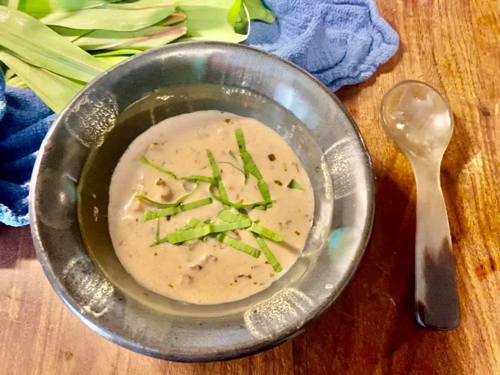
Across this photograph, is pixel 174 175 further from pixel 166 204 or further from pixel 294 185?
pixel 294 185

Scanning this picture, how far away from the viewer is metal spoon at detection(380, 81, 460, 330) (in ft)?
2.05

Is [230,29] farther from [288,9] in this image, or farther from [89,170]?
[89,170]

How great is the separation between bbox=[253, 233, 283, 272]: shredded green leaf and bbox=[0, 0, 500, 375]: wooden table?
82 millimetres

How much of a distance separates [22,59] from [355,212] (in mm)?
548

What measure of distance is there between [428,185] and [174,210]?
36cm

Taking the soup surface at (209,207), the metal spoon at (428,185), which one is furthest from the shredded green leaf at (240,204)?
the metal spoon at (428,185)

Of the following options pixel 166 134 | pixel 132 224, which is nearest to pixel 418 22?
pixel 166 134

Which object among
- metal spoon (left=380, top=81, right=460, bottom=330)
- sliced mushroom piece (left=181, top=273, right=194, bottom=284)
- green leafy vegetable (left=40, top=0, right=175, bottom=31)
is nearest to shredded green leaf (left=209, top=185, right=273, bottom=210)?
sliced mushroom piece (left=181, top=273, right=194, bottom=284)

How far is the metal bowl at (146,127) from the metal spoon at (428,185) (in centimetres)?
12

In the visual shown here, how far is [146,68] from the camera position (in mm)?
647

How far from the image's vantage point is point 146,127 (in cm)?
68

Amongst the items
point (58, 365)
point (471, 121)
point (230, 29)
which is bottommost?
point (58, 365)

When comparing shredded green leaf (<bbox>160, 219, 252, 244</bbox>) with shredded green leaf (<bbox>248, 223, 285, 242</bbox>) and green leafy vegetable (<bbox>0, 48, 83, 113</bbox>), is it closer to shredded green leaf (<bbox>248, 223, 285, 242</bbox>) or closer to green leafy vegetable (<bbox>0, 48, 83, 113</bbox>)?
shredded green leaf (<bbox>248, 223, 285, 242</bbox>)

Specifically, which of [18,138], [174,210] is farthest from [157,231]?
[18,138]
